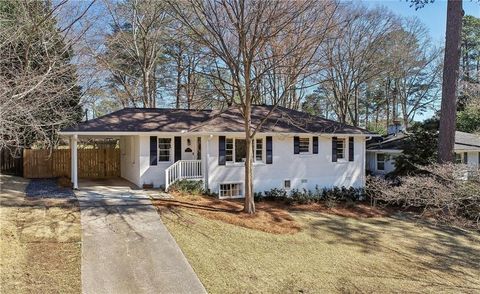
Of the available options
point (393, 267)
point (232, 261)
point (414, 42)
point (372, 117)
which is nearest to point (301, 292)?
point (232, 261)

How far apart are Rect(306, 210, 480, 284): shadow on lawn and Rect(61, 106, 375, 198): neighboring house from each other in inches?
146

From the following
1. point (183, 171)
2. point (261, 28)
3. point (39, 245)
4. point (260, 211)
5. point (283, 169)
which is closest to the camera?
point (39, 245)

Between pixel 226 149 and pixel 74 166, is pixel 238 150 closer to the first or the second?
pixel 226 149

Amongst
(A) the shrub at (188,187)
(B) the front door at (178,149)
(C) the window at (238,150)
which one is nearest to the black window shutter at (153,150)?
(B) the front door at (178,149)

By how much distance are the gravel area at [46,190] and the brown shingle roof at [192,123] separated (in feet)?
7.90

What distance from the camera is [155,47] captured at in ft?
80.9

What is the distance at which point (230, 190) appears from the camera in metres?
15.4

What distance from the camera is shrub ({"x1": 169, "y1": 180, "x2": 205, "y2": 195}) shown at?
1366 cm

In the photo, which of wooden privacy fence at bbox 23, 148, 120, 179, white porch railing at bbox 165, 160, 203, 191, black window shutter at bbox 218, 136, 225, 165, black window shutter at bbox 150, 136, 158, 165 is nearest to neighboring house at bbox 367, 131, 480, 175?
black window shutter at bbox 218, 136, 225, 165

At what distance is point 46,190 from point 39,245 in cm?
617

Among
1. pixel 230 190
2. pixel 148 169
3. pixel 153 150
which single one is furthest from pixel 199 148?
pixel 148 169

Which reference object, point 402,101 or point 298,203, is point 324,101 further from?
point 298,203

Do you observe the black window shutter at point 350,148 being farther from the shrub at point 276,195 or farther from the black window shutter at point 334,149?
the shrub at point 276,195

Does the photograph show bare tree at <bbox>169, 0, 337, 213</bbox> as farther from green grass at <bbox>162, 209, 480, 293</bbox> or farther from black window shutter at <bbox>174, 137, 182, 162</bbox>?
black window shutter at <bbox>174, 137, 182, 162</bbox>
